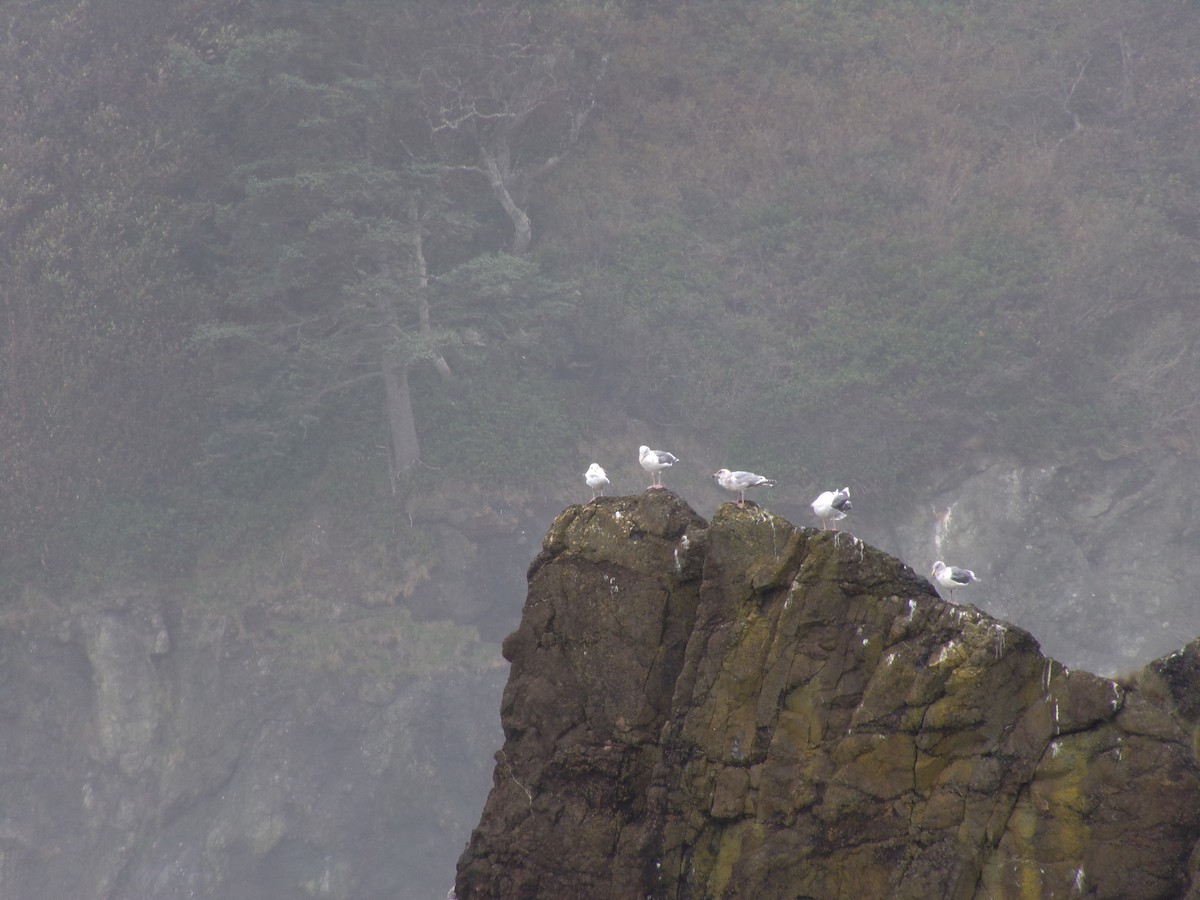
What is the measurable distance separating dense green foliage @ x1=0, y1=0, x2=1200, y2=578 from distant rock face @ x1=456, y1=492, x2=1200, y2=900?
1929 cm

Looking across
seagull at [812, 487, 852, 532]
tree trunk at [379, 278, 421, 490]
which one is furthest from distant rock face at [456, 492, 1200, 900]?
tree trunk at [379, 278, 421, 490]

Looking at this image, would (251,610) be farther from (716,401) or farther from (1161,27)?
(1161,27)

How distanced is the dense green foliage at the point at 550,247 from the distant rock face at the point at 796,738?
1929cm

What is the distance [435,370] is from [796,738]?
24213 mm

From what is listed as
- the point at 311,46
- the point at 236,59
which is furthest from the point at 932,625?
the point at 311,46

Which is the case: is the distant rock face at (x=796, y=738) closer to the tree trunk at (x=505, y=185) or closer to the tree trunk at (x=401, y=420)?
the tree trunk at (x=401, y=420)

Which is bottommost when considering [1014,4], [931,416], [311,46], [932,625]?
[932,625]

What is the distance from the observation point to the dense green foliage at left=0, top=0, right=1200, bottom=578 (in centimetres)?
2536

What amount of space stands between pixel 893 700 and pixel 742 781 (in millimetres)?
1037

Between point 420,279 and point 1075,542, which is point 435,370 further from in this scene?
point 1075,542

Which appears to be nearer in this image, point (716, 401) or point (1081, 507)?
point (1081, 507)

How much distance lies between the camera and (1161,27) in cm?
3022

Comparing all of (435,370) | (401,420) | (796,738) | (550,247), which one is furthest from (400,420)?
(796,738)

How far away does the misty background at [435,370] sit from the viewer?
24.5 metres
